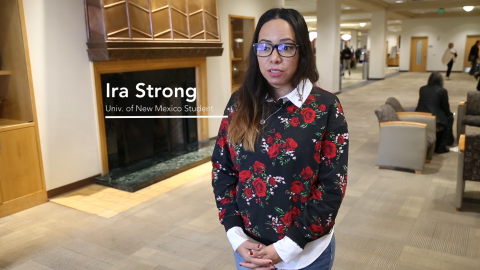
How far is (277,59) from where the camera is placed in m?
1.27

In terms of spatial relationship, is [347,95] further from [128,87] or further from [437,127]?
[128,87]

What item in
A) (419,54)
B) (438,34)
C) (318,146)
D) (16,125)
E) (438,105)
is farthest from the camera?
(419,54)

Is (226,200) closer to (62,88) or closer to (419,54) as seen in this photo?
(62,88)

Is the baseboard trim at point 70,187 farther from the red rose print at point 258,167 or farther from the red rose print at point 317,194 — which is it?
the red rose print at point 317,194

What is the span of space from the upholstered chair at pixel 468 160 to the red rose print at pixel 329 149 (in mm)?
2902

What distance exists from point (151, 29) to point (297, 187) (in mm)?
3939

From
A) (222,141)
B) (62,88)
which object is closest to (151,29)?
(62,88)

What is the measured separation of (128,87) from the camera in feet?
16.3

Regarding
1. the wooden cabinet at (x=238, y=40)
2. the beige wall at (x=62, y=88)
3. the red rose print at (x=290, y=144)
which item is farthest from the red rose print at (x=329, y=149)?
the wooden cabinet at (x=238, y=40)

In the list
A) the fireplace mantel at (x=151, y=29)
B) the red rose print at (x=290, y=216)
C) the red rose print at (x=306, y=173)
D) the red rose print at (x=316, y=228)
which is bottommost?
the red rose print at (x=316, y=228)

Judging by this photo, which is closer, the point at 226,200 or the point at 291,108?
the point at 291,108

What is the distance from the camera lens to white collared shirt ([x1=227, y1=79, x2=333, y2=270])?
1.28 meters

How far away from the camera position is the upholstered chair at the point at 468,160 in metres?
3.54

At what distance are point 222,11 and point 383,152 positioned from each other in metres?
3.42
